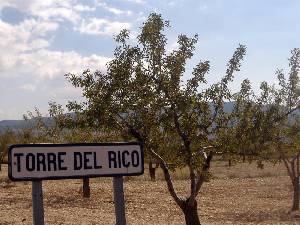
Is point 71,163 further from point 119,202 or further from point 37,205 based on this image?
point 119,202

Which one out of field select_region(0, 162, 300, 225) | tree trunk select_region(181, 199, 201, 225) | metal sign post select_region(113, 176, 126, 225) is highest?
metal sign post select_region(113, 176, 126, 225)

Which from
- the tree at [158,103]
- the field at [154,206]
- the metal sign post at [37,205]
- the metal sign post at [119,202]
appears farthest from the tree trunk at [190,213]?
the metal sign post at [37,205]

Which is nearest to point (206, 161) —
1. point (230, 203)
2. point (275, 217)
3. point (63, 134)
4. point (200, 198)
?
point (275, 217)

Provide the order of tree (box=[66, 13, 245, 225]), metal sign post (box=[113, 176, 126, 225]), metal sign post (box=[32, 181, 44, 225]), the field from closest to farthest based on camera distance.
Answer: metal sign post (box=[32, 181, 44, 225])
metal sign post (box=[113, 176, 126, 225])
tree (box=[66, 13, 245, 225])
the field

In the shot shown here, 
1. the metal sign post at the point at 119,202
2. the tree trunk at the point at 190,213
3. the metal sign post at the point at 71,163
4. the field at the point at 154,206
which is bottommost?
the field at the point at 154,206

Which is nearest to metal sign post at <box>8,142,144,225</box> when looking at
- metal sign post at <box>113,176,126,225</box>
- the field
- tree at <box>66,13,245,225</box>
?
metal sign post at <box>113,176,126,225</box>

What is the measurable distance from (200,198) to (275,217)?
7.87 m

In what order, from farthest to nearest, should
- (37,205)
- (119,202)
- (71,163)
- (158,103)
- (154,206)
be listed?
(154,206) < (158,103) < (119,202) < (71,163) < (37,205)

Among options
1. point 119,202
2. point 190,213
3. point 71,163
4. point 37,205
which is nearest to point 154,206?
point 190,213

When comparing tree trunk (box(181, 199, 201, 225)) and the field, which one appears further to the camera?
the field

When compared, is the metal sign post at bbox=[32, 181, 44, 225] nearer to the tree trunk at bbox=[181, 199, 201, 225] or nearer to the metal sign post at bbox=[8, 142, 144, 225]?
the metal sign post at bbox=[8, 142, 144, 225]

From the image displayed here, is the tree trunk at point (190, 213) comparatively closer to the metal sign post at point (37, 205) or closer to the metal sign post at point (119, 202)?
the metal sign post at point (119, 202)

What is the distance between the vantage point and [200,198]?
2811cm

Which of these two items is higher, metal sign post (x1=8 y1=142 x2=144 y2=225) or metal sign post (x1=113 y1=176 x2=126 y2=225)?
metal sign post (x1=8 y1=142 x2=144 y2=225)
